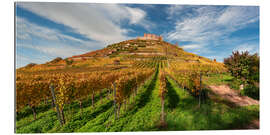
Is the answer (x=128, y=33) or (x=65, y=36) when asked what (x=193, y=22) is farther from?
(x=65, y=36)

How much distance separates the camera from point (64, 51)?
13.1 ft

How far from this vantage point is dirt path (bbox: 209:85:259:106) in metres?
3.35

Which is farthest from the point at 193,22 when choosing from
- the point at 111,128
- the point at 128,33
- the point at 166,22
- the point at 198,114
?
the point at 111,128

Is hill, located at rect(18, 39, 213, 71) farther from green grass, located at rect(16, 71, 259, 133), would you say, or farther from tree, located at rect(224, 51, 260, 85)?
green grass, located at rect(16, 71, 259, 133)

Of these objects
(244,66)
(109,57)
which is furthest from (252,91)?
(109,57)

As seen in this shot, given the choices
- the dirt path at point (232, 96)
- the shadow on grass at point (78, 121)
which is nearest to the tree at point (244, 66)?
the dirt path at point (232, 96)

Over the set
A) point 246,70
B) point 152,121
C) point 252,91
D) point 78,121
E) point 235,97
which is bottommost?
point 78,121

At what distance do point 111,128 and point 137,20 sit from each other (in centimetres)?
525

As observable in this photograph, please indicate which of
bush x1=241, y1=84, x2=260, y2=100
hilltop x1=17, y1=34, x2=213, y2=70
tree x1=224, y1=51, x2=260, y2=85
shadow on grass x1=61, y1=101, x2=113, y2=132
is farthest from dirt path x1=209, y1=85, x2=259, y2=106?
shadow on grass x1=61, y1=101, x2=113, y2=132

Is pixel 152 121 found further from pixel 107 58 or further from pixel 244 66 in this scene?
pixel 107 58

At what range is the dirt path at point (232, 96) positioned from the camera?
11.0ft

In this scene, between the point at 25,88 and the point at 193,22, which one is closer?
the point at 25,88

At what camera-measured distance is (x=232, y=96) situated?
379 cm

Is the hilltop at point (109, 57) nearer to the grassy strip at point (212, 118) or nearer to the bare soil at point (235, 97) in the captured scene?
the bare soil at point (235, 97)
